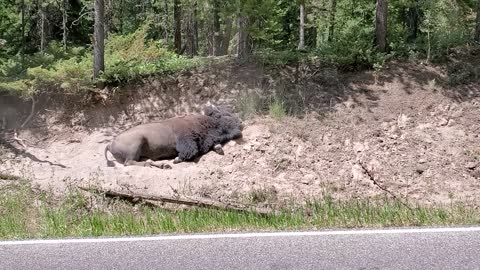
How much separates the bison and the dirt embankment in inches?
10.8

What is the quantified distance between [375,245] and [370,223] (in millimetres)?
1014

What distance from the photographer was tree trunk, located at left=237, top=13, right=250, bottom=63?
13.0m

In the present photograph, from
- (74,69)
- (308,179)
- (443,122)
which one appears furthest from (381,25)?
(74,69)

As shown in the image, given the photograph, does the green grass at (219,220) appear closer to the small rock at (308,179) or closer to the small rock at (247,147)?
the small rock at (308,179)

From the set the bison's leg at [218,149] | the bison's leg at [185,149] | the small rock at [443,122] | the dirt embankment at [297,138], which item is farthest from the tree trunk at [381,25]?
the bison's leg at [185,149]

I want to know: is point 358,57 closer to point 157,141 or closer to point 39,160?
point 157,141

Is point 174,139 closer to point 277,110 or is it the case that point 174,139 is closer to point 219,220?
point 277,110

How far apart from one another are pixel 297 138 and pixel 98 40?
5364mm

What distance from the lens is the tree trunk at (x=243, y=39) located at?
42.6 ft

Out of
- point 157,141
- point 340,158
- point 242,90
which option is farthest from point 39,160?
point 340,158

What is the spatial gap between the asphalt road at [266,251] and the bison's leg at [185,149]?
15.9 feet

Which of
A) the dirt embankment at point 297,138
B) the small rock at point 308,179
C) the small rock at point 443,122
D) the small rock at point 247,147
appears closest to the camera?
the dirt embankment at point 297,138

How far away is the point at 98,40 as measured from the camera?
488 inches

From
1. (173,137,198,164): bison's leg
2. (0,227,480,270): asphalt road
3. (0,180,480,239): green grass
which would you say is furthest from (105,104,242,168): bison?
(0,227,480,270): asphalt road
